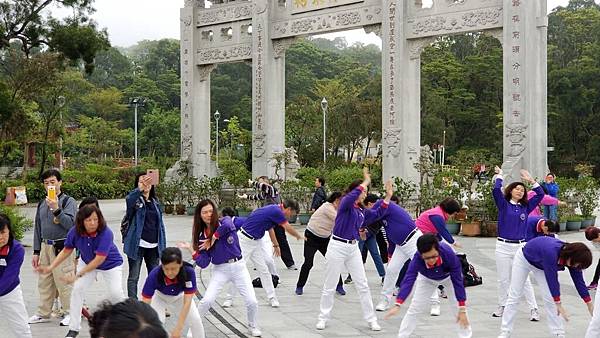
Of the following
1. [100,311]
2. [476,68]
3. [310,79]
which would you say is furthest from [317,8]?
[310,79]

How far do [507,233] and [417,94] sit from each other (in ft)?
40.6

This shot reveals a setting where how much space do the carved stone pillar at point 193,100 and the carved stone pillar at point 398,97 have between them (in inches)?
297

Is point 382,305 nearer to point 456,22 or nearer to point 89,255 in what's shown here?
point 89,255

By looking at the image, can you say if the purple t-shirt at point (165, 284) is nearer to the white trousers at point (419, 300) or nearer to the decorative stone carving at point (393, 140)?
the white trousers at point (419, 300)

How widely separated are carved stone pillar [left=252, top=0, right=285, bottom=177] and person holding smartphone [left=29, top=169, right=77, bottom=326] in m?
14.9

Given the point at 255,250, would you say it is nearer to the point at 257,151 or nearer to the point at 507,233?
the point at 507,233

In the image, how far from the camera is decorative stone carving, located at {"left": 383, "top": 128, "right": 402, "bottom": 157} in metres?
20.1

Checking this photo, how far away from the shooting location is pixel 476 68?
153 feet

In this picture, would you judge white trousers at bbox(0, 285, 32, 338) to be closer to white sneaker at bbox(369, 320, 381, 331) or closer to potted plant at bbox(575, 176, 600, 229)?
white sneaker at bbox(369, 320, 381, 331)

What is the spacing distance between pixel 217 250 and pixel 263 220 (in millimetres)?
1938

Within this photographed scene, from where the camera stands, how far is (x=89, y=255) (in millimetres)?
7031

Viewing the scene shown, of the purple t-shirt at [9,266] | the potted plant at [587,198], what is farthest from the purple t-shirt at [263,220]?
the potted plant at [587,198]

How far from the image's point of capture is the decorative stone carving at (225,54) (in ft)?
79.6

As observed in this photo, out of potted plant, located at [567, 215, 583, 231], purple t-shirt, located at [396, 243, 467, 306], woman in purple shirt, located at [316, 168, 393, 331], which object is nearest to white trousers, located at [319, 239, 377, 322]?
woman in purple shirt, located at [316, 168, 393, 331]
